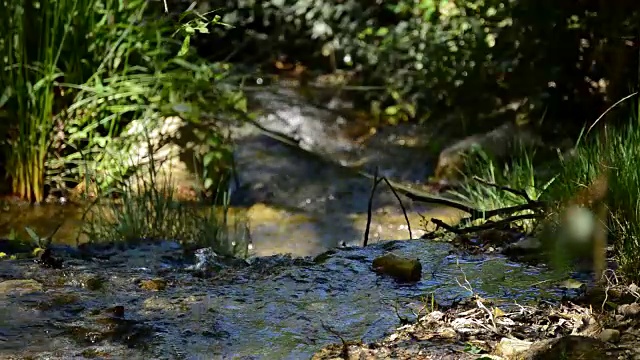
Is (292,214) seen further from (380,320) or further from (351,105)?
(380,320)

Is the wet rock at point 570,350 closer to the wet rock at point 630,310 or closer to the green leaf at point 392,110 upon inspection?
the wet rock at point 630,310

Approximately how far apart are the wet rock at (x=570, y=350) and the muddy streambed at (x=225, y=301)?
46 cm

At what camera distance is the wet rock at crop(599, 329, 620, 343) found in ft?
6.23

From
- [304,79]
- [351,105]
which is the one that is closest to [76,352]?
[351,105]

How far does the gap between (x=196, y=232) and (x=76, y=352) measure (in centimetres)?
163

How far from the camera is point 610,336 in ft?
6.25

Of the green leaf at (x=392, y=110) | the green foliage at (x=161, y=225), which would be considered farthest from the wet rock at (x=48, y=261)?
the green leaf at (x=392, y=110)

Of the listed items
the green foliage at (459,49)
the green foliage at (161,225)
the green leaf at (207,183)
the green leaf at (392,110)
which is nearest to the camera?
the green foliage at (161,225)

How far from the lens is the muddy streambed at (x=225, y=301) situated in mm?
2070

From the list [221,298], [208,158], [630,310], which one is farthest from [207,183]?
[630,310]

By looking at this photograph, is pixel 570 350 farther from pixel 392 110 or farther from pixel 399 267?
pixel 392 110

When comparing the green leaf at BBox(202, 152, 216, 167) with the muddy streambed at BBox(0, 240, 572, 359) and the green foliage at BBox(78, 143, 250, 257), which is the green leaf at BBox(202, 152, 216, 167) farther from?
the muddy streambed at BBox(0, 240, 572, 359)

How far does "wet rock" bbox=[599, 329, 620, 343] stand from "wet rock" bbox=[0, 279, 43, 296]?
1.57 m

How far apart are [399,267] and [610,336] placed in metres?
0.82
